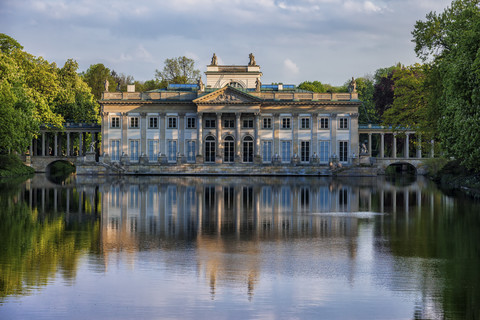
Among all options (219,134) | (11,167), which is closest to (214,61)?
(219,134)

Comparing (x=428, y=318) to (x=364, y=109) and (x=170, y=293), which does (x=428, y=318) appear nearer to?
(x=170, y=293)

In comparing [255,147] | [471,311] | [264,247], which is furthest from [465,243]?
[255,147]

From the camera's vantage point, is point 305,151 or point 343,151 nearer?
point 343,151

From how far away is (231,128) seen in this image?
85.2 metres

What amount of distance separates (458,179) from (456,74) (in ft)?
55.1

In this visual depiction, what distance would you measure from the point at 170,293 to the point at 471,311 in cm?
635

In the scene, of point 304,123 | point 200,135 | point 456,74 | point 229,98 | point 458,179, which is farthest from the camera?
point 304,123

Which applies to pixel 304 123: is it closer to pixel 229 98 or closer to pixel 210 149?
pixel 229 98

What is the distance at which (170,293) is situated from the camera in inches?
571

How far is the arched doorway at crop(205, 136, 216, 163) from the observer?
280 ft

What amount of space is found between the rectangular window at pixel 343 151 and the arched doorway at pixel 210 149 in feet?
54.0

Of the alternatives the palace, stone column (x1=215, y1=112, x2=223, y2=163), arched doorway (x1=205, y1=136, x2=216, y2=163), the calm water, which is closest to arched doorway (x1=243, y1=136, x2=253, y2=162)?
the palace

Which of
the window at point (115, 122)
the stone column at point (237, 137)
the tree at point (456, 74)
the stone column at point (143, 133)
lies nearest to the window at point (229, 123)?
the stone column at point (237, 137)

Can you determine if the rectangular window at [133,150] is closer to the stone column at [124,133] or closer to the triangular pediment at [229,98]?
the stone column at [124,133]
